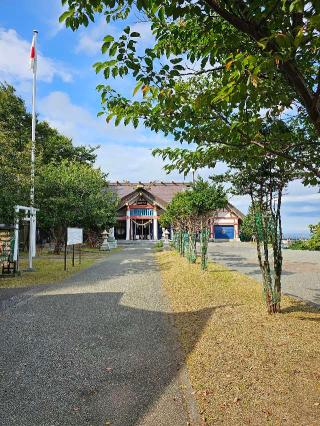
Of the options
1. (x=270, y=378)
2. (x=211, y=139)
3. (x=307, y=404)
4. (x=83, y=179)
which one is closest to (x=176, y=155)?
(x=211, y=139)

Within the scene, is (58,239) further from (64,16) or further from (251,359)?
(64,16)

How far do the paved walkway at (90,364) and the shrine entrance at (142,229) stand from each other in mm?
37708

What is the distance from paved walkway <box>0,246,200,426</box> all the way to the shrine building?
3686cm

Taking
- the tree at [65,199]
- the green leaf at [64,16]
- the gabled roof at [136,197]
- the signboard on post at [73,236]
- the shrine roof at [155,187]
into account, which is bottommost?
the signboard on post at [73,236]

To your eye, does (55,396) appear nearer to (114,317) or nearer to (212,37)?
(114,317)

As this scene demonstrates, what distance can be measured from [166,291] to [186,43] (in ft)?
21.3

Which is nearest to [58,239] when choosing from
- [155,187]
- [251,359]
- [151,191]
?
[251,359]

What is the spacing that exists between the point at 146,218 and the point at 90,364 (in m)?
41.2

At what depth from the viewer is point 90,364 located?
4371 millimetres

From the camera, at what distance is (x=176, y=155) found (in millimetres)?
5230

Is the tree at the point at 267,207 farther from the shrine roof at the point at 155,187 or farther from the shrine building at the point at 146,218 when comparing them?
the shrine roof at the point at 155,187

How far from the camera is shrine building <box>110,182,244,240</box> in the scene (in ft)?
148

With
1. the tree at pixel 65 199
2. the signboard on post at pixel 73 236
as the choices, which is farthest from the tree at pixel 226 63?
the tree at pixel 65 199

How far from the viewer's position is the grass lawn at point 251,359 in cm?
323
